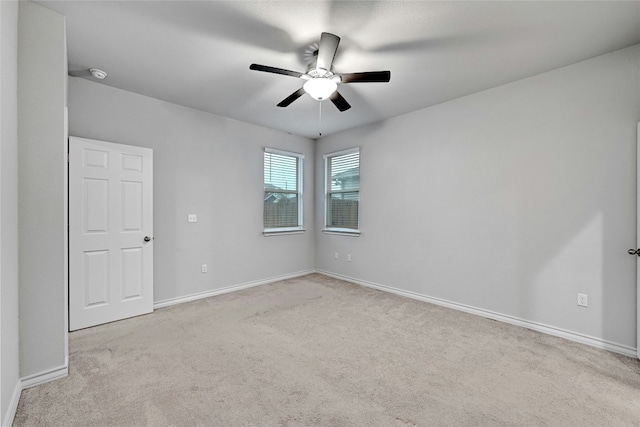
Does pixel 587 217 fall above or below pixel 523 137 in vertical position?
below

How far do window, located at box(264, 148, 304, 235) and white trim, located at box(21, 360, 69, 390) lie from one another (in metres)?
2.88

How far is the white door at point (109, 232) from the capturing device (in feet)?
9.25

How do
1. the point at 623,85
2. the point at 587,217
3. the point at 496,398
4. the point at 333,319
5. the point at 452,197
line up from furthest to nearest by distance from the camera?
1. the point at 452,197
2. the point at 333,319
3. the point at 587,217
4. the point at 623,85
5. the point at 496,398

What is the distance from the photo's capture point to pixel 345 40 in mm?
2281

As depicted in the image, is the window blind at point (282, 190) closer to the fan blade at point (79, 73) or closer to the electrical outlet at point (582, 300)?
the fan blade at point (79, 73)

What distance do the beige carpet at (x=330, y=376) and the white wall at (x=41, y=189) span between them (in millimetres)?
317

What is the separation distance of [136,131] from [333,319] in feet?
10.3

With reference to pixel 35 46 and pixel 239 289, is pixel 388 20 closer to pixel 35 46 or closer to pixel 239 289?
pixel 35 46

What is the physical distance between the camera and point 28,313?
6.31ft

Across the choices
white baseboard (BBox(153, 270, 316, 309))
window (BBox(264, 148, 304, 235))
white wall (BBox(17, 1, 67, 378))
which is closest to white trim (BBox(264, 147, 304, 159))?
window (BBox(264, 148, 304, 235))

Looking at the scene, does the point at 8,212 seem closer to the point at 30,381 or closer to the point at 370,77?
the point at 30,381

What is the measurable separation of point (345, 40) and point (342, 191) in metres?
2.84

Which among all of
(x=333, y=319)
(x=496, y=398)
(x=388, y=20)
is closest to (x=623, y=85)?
(x=388, y=20)

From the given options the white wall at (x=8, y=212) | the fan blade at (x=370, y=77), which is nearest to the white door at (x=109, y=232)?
the white wall at (x=8, y=212)
